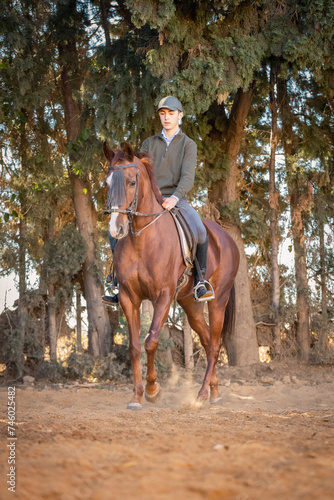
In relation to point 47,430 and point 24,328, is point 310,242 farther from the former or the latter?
point 47,430

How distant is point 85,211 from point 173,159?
4.99 meters

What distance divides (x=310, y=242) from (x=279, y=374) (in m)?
3.24

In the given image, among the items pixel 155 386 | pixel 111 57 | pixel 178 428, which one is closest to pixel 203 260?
pixel 155 386

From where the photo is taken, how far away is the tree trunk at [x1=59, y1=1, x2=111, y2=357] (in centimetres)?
1048

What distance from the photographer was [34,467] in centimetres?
237

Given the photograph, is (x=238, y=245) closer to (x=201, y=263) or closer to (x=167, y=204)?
(x=201, y=263)

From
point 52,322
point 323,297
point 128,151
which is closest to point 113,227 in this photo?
point 128,151

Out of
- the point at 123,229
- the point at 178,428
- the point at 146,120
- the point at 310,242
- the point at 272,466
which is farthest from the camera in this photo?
the point at 310,242

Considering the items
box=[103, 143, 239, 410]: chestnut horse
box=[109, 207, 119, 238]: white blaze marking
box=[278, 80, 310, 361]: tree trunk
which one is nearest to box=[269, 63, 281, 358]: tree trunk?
box=[278, 80, 310, 361]: tree trunk

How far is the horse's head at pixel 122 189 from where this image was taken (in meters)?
4.94

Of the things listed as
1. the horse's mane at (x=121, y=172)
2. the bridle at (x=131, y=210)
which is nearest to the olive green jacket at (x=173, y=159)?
the horse's mane at (x=121, y=172)

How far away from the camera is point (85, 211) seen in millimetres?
10891

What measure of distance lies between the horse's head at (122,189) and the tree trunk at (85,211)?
530 cm

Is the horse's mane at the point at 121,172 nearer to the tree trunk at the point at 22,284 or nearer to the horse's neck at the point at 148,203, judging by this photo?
the horse's neck at the point at 148,203
